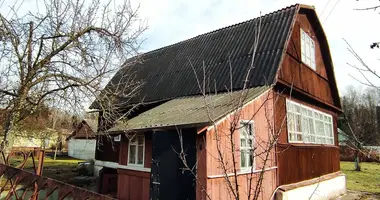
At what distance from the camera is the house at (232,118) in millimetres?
6984

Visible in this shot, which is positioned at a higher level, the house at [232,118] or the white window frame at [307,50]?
the white window frame at [307,50]

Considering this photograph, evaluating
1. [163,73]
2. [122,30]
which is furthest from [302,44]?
[122,30]

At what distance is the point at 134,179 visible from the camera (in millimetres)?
9047

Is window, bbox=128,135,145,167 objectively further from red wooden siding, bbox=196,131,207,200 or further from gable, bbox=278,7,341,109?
gable, bbox=278,7,341,109

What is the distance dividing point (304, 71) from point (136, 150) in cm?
766

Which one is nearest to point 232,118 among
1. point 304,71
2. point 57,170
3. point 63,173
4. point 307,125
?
point 307,125

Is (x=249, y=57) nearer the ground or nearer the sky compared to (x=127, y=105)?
nearer the sky

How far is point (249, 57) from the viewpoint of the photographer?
1027 cm

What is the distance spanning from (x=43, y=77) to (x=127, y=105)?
5034mm

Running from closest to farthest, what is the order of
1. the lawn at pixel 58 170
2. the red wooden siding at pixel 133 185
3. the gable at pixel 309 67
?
the red wooden siding at pixel 133 185 → the gable at pixel 309 67 → the lawn at pixel 58 170

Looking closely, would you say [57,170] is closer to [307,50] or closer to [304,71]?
[304,71]

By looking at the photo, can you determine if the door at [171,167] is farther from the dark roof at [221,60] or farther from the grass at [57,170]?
the grass at [57,170]

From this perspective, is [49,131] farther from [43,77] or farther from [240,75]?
[240,75]

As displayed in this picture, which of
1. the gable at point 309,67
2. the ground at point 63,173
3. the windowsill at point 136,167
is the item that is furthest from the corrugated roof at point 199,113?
the ground at point 63,173
